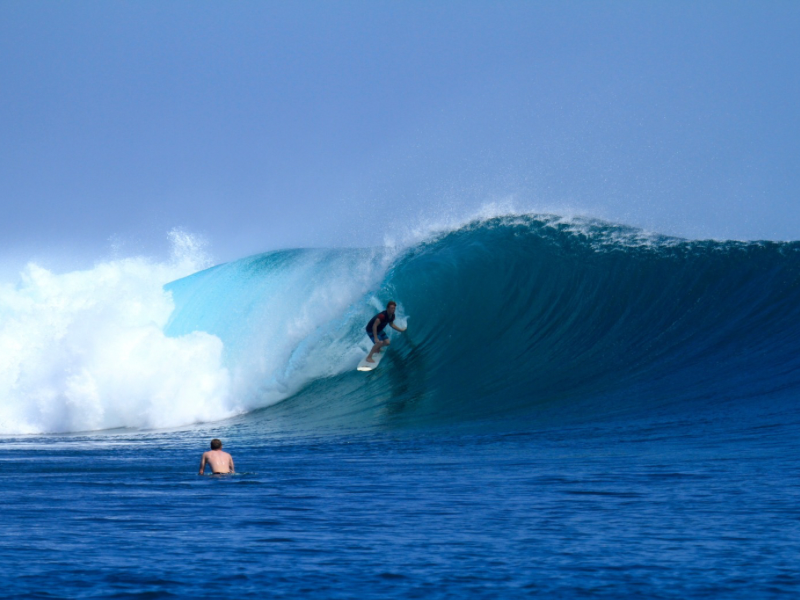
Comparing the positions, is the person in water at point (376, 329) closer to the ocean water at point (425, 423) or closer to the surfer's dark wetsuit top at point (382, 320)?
the surfer's dark wetsuit top at point (382, 320)

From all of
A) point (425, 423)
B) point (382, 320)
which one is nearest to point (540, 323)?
point (382, 320)

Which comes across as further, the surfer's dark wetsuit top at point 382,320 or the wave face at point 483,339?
the surfer's dark wetsuit top at point 382,320

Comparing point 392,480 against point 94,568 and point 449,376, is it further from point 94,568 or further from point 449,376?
point 449,376

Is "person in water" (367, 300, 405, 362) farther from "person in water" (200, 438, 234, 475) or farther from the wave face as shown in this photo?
"person in water" (200, 438, 234, 475)

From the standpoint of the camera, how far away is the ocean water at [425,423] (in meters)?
4.53

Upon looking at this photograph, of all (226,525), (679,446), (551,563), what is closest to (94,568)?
(226,525)

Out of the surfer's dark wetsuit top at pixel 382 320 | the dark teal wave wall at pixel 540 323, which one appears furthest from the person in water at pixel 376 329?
the dark teal wave wall at pixel 540 323

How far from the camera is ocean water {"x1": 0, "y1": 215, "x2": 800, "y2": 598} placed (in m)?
4.53

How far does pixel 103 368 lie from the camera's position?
1490cm

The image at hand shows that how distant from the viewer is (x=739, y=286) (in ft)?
48.7

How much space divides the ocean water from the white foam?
0.04m

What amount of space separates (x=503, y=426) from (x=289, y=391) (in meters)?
4.95

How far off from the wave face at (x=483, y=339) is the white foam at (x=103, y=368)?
1.4 inches

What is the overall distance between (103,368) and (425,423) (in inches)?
245
